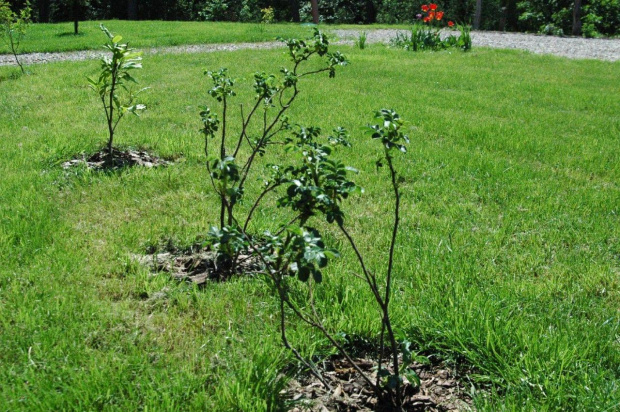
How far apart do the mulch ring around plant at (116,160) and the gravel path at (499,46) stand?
824cm

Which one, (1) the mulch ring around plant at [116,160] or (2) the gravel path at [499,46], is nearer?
(1) the mulch ring around plant at [116,160]

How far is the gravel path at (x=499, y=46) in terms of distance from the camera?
12891 millimetres

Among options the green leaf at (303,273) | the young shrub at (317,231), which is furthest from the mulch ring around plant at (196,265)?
the green leaf at (303,273)

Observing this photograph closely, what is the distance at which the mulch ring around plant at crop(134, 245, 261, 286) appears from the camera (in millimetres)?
3117

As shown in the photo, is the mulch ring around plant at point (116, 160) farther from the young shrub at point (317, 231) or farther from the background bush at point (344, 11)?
the background bush at point (344, 11)

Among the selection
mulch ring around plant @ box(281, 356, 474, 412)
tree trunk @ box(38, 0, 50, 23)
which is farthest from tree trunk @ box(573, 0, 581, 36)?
tree trunk @ box(38, 0, 50, 23)

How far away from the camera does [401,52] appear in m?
13.0

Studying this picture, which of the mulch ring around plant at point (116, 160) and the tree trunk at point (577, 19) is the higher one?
the tree trunk at point (577, 19)

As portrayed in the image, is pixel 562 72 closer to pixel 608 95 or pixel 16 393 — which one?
pixel 608 95

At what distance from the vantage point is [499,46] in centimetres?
1499

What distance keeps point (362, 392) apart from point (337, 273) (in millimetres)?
889

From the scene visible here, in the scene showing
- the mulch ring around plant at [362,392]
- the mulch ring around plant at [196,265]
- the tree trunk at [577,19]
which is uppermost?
the tree trunk at [577,19]

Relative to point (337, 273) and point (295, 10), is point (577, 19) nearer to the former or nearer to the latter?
point (295, 10)

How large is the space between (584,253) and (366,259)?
4.44 ft
